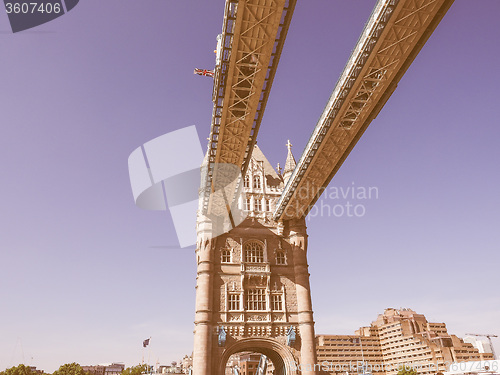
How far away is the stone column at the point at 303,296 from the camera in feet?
140

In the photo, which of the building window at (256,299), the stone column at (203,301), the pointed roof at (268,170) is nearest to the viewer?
the stone column at (203,301)

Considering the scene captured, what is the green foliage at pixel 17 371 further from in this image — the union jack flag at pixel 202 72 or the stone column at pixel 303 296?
the union jack flag at pixel 202 72

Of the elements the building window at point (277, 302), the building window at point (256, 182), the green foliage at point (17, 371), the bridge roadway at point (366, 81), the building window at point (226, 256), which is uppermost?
the building window at point (256, 182)

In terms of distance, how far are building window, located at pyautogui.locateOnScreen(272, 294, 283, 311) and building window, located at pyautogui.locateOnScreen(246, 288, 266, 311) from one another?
1.20m

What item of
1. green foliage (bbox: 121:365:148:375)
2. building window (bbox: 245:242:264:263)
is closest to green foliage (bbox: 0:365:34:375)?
green foliage (bbox: 121:365:148:375)

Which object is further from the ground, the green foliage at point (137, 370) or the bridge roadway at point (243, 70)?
the bridge roadway at point (243, 70)

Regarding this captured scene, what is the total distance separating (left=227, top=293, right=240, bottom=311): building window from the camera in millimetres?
44412

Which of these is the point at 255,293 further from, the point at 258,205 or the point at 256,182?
the point at 256,182

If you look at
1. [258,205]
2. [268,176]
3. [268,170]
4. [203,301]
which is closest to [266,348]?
[203,301]

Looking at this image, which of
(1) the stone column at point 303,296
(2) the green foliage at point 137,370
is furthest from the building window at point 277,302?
(2) the green foliage at point 137,370

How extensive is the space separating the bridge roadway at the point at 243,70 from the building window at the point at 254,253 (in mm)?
14486

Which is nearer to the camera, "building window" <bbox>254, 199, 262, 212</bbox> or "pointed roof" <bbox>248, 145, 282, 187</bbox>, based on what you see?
"building window" <bbox>254, 199, 262, 212</bbox>

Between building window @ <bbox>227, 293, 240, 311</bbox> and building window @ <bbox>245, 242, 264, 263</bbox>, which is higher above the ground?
building window @ <bbox>245, 242, 264, 263</bbox>

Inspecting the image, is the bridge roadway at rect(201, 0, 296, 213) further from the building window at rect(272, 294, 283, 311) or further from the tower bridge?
the building window at rect(272, 294, 283, 311)
